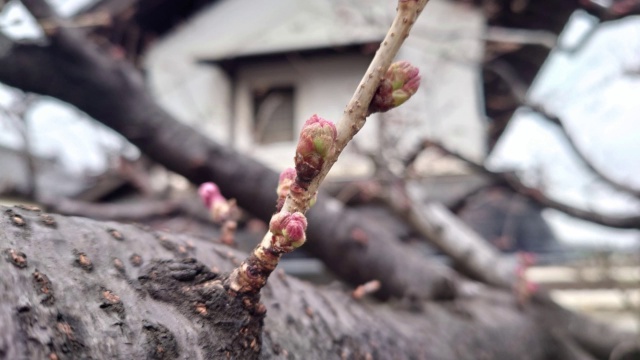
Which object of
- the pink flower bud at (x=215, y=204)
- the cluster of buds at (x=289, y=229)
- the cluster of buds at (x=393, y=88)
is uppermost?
the cluster of buds at (x=393, y=88)

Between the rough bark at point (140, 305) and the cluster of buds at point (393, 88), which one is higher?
the cluster of buds at point (393, 88)

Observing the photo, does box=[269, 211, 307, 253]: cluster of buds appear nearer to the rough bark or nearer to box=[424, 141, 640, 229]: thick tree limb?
the rough bark

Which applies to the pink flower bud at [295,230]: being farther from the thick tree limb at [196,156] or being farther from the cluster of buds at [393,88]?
the thick tree limb at [196,156]

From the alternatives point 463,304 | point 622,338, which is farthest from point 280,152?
point 463,304

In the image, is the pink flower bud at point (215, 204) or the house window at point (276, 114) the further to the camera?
the house window at point (276, 114)

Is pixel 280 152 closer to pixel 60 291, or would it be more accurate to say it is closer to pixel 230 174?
pixel 230 174

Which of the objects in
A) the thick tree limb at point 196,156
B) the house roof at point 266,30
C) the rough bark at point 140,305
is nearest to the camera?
the rough bark at point 140,305

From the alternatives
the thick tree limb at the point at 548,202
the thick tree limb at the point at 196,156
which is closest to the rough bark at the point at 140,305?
the thick tree limb at the point at 196,156
